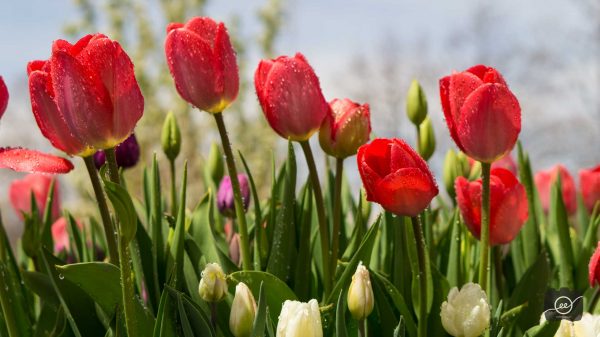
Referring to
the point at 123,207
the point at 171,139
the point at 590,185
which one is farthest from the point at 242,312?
the point at 590,185

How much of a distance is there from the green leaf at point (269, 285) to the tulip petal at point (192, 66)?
0.61 ft

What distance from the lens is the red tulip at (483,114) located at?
0.80 metres

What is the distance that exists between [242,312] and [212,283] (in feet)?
0.18

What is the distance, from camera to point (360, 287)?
75 centimetres

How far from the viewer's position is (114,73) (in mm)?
697

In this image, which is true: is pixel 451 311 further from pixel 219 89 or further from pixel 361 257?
pixel 219 89

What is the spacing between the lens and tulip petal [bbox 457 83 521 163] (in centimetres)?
80

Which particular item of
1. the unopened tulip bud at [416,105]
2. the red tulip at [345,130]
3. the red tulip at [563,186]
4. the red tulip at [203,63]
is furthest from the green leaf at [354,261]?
the red tulip at [563,186]

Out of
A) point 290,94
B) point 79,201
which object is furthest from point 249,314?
point 79,201

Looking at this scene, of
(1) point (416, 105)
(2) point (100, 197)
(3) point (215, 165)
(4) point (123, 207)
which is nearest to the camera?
(4) point (123, 207)

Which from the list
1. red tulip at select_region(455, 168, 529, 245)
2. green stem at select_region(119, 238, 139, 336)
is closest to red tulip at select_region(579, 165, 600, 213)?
red tulip at select_region(455, 168, 529, 245)

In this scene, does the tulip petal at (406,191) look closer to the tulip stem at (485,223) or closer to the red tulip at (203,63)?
the tulip stem at (485,223)

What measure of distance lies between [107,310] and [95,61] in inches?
11.3

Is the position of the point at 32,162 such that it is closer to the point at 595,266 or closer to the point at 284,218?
→ the point at 284,218
